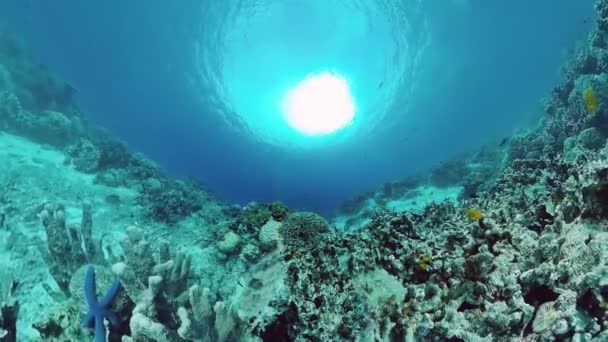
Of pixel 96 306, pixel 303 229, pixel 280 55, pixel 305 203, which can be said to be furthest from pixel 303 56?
pixel 96 306

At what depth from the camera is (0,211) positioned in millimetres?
9766

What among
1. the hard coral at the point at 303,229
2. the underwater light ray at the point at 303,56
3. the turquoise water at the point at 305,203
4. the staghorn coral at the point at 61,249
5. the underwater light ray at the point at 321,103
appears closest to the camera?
the turquoise water at the point at 305,203

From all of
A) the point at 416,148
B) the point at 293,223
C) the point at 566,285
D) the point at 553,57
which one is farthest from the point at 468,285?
the point at 416,148

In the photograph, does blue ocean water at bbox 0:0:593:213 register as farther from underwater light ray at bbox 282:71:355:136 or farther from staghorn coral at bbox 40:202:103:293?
staghorn coral at bbox 40:202:103:293

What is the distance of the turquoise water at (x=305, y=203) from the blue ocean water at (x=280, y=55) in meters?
0.23

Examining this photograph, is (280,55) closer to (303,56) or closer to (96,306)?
(303,56)

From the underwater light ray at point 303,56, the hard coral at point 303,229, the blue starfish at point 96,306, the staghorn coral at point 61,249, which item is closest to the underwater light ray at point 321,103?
the underwater light ray at point 303,56

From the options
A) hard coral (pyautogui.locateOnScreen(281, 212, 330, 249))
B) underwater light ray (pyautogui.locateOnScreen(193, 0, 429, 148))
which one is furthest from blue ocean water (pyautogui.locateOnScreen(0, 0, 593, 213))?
hard coral (pyautogui.locateOnScreen(281, 212, 330, 249))

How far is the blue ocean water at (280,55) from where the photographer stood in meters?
27.6

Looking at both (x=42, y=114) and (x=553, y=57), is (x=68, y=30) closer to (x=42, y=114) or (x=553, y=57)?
(x=42, y=114)

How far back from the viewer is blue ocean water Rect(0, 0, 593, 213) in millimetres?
27586

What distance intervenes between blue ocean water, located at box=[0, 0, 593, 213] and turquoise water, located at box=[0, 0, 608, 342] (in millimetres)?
230

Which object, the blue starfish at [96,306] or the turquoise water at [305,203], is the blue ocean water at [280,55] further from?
the blue starfish at [96,306]

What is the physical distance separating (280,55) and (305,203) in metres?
17.5
